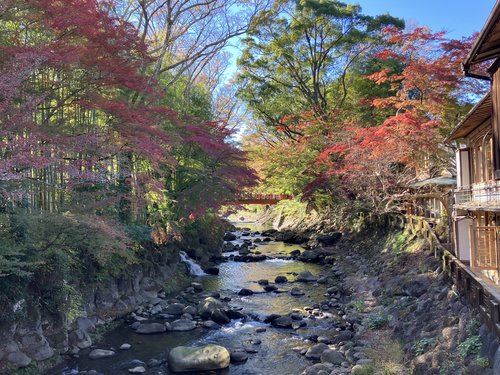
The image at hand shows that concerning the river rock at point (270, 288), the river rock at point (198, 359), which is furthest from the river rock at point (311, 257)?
the river rock at point (198, 359)

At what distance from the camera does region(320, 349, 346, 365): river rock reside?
1002 cm

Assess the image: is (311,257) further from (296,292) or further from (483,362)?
(483,362)

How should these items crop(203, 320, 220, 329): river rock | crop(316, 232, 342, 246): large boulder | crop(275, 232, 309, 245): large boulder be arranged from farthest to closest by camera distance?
crop(275, 232, 309, 245): large boulder → crop(316, 232, 342, 246): large boulder → crop(203, 320, 220, 329): river rock

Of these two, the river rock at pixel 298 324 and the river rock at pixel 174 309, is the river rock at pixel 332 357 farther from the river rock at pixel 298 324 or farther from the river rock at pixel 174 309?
the river rock at pixel 174 309

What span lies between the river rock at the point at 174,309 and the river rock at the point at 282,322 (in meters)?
3.25

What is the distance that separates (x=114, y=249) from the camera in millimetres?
11930

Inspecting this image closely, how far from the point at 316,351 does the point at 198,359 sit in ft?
9.76

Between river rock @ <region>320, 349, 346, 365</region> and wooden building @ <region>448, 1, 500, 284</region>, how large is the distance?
4112mm

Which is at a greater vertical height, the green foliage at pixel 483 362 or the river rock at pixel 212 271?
the green foliage at pixel 483 362

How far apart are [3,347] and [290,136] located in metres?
23.2

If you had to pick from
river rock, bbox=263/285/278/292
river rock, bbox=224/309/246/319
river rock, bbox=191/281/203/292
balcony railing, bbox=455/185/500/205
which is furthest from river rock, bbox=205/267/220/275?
balcony railing, bbox=455/185/500/205

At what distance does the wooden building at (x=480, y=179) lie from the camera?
8188 mm

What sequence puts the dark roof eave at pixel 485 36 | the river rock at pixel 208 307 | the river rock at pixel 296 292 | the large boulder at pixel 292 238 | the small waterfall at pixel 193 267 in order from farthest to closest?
the large boulder at pixel 292 238
the small waterfall at pixel 193 267
the river rock at pixel 296 292
the river rock at pixel 208 307
the dark roof eave at pixel 485 36

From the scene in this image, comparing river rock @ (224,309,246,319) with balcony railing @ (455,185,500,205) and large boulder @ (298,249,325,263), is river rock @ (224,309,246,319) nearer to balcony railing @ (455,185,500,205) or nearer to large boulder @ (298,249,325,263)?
balcony railing @ (455,185,500,205)
